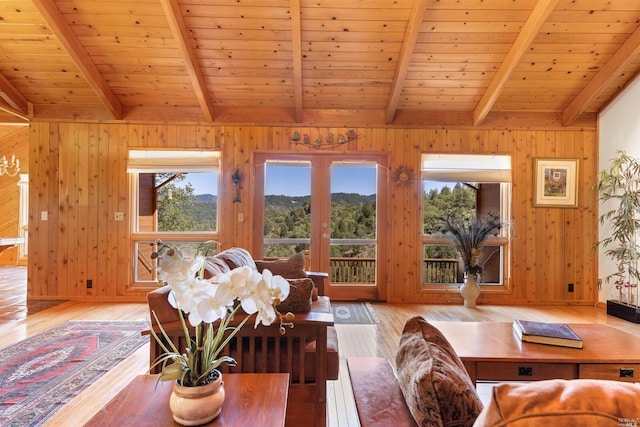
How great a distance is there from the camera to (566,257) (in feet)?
14.9

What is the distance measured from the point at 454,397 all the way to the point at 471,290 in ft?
13.1

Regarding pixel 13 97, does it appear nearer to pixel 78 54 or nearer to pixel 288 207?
pixel 78 54

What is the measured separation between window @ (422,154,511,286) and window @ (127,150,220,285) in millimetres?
2959

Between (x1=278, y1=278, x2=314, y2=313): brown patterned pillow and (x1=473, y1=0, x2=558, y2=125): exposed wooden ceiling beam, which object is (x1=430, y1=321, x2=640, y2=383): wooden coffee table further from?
(x1=473, y1=0, x2=558, y2=125): exposed wooden ceiling beam

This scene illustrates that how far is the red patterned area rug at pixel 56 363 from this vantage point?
2.04 meters

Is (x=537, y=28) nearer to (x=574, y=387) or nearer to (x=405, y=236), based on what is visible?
(x=405, y=236)

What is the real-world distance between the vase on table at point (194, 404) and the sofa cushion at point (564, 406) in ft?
2.48

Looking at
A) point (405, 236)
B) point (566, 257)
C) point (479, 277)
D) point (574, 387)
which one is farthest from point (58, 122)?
point (566, 257)

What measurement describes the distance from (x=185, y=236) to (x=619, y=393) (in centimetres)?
462

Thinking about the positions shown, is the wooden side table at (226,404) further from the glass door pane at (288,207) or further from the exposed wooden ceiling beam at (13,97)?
the exposed wooden ceiling beam at (13,97)

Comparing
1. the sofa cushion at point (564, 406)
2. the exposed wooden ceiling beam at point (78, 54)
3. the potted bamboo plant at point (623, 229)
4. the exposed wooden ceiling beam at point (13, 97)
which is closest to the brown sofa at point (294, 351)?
the sofa cushion at point (564, 406)

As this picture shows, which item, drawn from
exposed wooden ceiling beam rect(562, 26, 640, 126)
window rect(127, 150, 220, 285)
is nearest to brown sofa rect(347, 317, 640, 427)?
window rect(127, 150, 220, 285)

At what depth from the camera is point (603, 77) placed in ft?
12.5

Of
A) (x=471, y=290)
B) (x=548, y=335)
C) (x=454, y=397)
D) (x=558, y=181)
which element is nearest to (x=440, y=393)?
(x=454, y=397)
